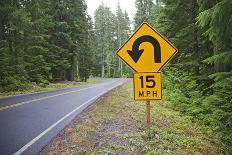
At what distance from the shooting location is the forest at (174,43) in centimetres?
1037

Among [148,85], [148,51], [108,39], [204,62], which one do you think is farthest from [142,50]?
[108,39]

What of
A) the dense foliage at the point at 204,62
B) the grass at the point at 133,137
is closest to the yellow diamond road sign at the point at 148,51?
the dense foliage at the point at 204,62

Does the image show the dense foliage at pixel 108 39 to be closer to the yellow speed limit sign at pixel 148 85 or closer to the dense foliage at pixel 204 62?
the dense foliage at pixel 204 62

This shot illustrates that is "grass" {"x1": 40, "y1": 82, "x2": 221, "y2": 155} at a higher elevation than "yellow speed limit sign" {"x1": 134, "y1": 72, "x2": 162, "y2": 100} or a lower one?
lower

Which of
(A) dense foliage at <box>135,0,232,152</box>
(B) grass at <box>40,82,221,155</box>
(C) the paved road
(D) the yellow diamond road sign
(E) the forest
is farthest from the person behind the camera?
(E) the forest

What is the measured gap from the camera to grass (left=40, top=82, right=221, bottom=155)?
A: 7.96 meters

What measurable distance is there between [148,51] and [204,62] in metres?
7.62

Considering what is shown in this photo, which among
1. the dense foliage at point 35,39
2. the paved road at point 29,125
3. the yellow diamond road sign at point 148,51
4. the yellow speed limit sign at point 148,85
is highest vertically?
the dense foliage at point 35,39

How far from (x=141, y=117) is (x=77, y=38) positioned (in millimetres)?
38017

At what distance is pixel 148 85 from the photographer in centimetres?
838

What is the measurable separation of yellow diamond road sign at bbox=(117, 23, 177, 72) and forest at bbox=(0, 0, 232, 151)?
1.39 meters

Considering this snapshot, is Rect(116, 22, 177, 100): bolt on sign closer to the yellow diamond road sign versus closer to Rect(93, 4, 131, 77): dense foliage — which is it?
the yellow diamond road sign

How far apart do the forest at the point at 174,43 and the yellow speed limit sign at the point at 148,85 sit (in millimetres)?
1993

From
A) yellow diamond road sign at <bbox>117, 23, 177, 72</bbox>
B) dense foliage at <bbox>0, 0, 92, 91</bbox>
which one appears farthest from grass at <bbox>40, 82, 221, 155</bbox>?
dense foliage at <bbox>0, 0, 92, 91</bbox>
